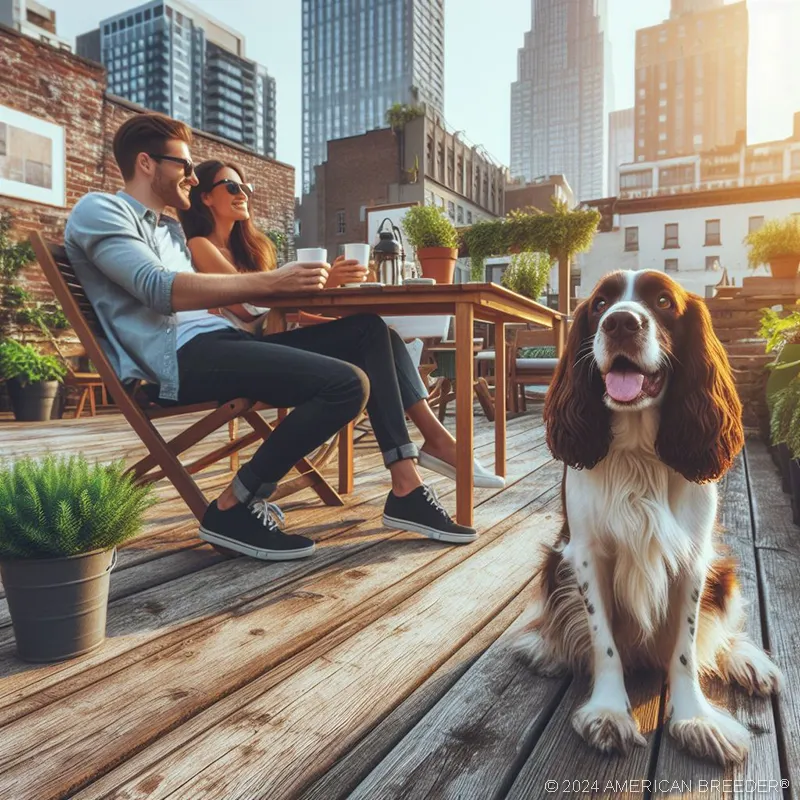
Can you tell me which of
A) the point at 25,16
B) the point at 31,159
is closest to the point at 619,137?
the point at 25,16

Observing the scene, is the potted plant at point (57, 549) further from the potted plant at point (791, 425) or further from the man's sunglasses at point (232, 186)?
the potted plant at point (791, 425)

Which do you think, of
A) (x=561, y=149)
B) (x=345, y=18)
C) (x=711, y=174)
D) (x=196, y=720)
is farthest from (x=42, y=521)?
(x=561, y=149)

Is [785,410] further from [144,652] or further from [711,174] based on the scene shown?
[711,174]

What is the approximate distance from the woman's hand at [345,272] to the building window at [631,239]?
1283 inches

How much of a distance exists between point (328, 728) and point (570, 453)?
25.4 inches

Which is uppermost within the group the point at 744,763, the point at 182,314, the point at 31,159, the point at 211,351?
the point at 31,159

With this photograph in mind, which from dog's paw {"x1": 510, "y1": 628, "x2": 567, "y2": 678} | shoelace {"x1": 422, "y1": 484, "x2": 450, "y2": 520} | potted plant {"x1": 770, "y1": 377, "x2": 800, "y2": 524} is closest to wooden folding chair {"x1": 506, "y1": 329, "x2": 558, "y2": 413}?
potted plant {"x1": 770, "y1": 377, "x2": 800, "y2": 524}

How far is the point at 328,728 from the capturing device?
44.7 inches

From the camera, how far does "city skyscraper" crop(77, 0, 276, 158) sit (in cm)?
5794

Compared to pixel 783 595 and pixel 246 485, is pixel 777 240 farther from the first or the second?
pixel 246 485

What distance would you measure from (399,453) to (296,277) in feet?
2.36

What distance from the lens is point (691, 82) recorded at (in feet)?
380

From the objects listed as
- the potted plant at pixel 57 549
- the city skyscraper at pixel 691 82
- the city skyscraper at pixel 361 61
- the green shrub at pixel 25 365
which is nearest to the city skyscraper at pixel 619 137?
the city skyscraper at pixel 691 82

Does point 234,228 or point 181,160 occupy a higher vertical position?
point 181,160
